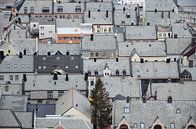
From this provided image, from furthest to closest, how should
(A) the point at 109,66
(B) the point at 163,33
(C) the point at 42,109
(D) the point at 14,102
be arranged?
1. (B) the point at 163,33
2. (A) the point at 109,66
3. (C) the point at 42,109
4. (D) the point at 14,102

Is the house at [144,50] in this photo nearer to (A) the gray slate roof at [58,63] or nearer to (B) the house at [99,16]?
(A) the gray slate roof at [58,63]

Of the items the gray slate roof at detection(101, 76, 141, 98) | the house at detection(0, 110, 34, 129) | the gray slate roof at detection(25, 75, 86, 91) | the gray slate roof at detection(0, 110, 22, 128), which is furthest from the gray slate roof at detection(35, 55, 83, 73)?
the gray slate roof at detection(0, 110, 22, 128)

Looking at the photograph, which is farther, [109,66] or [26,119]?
[109,66]

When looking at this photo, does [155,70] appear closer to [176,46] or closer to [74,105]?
[176,46]

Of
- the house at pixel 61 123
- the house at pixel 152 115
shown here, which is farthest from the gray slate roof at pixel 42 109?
the house at pixel 152 115

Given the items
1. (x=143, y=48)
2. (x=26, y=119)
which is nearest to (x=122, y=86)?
(x=26, y=119)

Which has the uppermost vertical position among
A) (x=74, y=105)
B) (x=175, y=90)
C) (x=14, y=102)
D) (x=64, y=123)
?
(x=175, y=90)

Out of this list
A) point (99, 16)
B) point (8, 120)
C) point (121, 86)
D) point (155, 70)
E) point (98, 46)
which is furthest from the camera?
point (99, 16)
